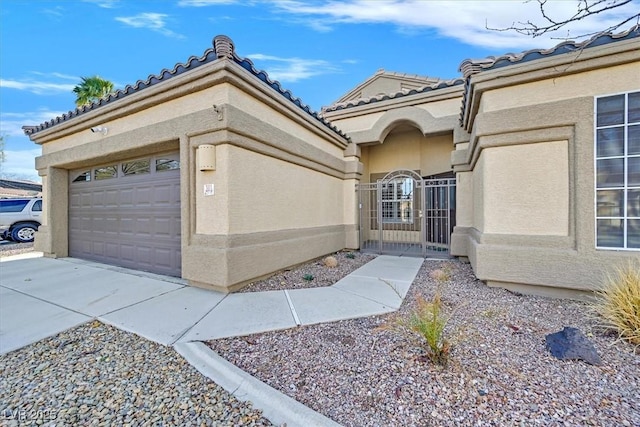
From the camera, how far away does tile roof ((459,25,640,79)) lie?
14.3 feet

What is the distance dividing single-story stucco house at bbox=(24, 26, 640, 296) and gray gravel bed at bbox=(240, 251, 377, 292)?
237 mm

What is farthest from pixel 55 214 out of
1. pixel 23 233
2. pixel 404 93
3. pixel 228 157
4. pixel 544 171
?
pixel 544 171

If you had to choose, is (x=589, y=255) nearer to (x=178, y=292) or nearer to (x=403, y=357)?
(x=403, y=357)

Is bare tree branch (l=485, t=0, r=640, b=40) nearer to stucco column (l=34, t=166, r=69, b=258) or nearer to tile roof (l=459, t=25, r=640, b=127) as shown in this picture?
tile roof (l=459, t=25, r=640, b=127)

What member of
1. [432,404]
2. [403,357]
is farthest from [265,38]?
[432,404]

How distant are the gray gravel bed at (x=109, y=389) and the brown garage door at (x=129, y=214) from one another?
10.4ft

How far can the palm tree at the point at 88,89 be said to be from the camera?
15445 millimetres

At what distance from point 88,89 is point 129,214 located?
13372 mm

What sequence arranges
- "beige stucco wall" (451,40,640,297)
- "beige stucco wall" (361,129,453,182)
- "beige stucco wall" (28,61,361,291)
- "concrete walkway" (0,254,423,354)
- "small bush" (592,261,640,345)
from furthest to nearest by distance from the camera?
"beige stucco wall" (361,129,453,182)
"beige stucco wall" (28,61,361,291)
"beige stucco wall" (451,40,640,297)
"concrete walkway" (0,254,423,354)
"small bush" (592,261,640,345)

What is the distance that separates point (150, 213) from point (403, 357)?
642 cm

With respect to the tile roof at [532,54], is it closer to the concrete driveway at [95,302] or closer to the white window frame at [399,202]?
the white window frame at [399,202]

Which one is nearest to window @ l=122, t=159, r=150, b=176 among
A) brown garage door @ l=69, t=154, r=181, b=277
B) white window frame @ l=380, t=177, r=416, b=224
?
brown garage door @ l=69, t=154, r=181, b=277

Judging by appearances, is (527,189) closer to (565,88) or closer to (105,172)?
(565,88)

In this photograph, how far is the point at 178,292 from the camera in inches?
210
